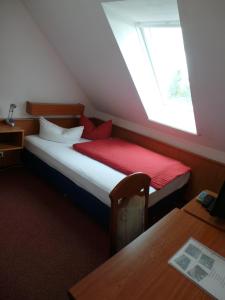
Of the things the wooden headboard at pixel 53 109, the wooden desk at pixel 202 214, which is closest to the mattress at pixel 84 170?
the wooden headboard at pixel 53 109

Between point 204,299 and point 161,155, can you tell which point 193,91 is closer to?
point 161,155

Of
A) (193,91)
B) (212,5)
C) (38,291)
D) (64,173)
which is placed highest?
(212,5)

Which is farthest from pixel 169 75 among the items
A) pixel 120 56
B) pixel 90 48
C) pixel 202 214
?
pixel 202 214

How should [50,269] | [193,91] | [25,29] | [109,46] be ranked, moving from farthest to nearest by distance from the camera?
[25,29], [109,46], [193,91], [50,269]

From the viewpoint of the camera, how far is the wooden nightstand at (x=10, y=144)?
279cm

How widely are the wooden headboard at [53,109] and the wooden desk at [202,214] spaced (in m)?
2.40

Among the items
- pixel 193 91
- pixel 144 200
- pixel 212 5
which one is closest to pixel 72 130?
pixel 193 91

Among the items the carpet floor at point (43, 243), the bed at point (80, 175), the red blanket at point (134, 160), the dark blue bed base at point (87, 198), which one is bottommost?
the carpet floor at point (43, 243)

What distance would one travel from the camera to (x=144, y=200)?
1495 millimetres

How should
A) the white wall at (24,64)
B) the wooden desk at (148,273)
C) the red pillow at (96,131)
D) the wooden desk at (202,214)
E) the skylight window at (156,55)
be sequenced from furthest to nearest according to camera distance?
the red pillow at (96,131) → the white wall at (24,64) → the skylight window at (156,55) → the wooden desk at (202,214) → the wooden desk at (148,273)

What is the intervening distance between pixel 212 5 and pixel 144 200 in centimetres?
127

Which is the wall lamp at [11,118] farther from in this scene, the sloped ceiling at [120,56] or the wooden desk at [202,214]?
the wooden desk at [202,214]

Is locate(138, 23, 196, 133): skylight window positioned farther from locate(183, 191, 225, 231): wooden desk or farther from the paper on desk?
the paper on desk

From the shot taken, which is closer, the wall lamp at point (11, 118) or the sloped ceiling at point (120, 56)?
the sloped ceiling at point (120, 56)
